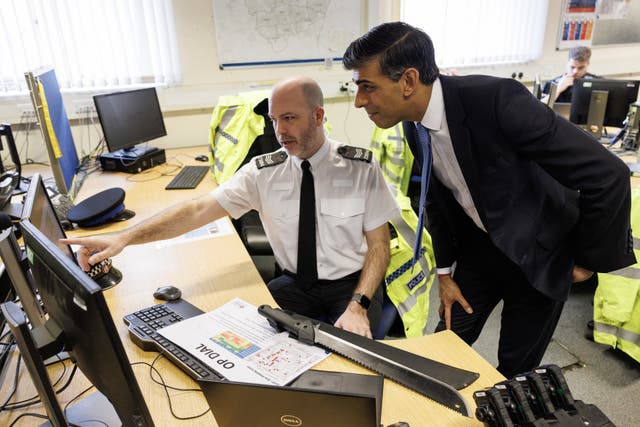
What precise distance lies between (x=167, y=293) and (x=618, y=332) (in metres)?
2.15

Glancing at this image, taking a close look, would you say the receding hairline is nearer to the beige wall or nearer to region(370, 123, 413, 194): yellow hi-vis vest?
region(370, 123, 413, 194): yellow hi-vis vest

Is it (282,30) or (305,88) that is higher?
(282,30)

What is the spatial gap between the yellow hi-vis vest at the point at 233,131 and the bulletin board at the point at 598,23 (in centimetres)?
354

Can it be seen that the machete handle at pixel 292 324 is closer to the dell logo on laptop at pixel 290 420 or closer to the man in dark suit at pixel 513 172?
the dell logo on laptop at pixel 290 420

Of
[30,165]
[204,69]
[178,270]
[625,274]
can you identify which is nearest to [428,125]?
[178,270]

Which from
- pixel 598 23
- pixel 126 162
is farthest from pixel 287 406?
pixel 598 23

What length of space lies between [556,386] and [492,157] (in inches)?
24.0

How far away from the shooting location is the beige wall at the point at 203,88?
127 inches

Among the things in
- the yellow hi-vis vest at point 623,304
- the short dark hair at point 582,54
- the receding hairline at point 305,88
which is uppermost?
the receding hairline at point 305,88

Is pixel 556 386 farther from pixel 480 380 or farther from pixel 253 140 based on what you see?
pixel 253 140

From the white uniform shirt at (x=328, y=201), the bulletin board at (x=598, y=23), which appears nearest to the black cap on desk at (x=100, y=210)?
the white uniform shirt at (x=328, y=201)

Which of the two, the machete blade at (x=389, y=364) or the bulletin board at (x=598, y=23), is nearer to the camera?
the machete blade at (x=389, y=364)

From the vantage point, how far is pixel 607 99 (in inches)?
123

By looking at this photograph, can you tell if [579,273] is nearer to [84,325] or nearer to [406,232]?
[406,232]
